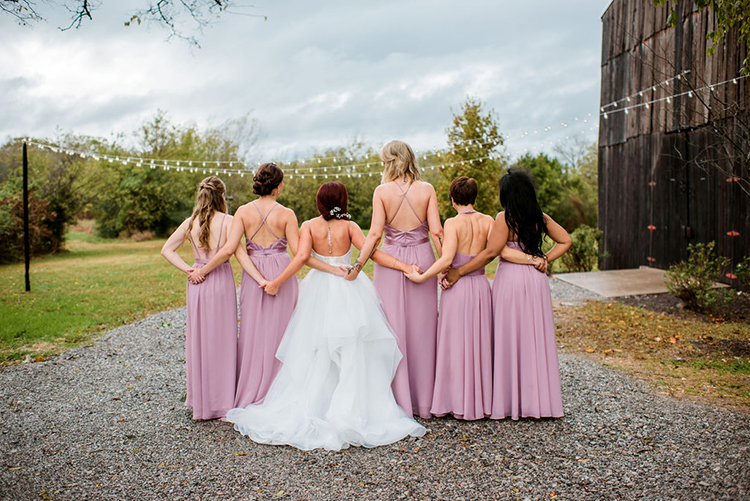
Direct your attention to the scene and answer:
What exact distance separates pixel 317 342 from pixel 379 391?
576 millimetres

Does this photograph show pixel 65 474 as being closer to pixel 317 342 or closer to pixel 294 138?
pixel 317 342

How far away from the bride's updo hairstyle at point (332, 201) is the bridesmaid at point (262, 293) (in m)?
0.32

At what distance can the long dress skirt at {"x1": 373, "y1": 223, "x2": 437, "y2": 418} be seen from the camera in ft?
14.2

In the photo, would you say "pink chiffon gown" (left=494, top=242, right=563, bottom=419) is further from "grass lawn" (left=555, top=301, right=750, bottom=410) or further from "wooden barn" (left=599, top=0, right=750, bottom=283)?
"wooden barn" (left=599, top=0, right=750, bottom=283)

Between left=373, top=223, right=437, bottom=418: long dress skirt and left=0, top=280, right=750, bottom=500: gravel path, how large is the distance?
354 mm

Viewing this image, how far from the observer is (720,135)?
19.7 ft

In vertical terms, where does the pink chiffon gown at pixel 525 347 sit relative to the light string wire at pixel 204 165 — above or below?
below

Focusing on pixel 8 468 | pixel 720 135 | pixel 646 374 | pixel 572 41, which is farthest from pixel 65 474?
pixel 572 41

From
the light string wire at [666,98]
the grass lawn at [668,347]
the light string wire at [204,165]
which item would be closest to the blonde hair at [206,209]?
the grass lawn at [668,347]

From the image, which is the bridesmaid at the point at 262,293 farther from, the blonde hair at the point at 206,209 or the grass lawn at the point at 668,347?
the grass lawn at the point at 668,347

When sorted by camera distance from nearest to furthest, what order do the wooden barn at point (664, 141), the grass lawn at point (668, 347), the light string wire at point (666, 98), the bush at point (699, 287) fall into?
1. the grass lawn at point (668, 347)
2. the bush at point (699, 287)
3. the light string wire at point (666, 98)
4. the wooden barn at point (664, 141)

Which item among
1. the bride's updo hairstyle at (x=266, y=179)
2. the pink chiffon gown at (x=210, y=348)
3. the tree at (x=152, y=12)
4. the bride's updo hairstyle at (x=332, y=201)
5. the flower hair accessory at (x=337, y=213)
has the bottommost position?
the pink chiffon gown at (x=210, y=348)

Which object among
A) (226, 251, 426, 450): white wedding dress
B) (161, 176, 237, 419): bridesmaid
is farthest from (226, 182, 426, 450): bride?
(161, 176, 237, 419): bridesmaid

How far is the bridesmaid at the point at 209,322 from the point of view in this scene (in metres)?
4.39
